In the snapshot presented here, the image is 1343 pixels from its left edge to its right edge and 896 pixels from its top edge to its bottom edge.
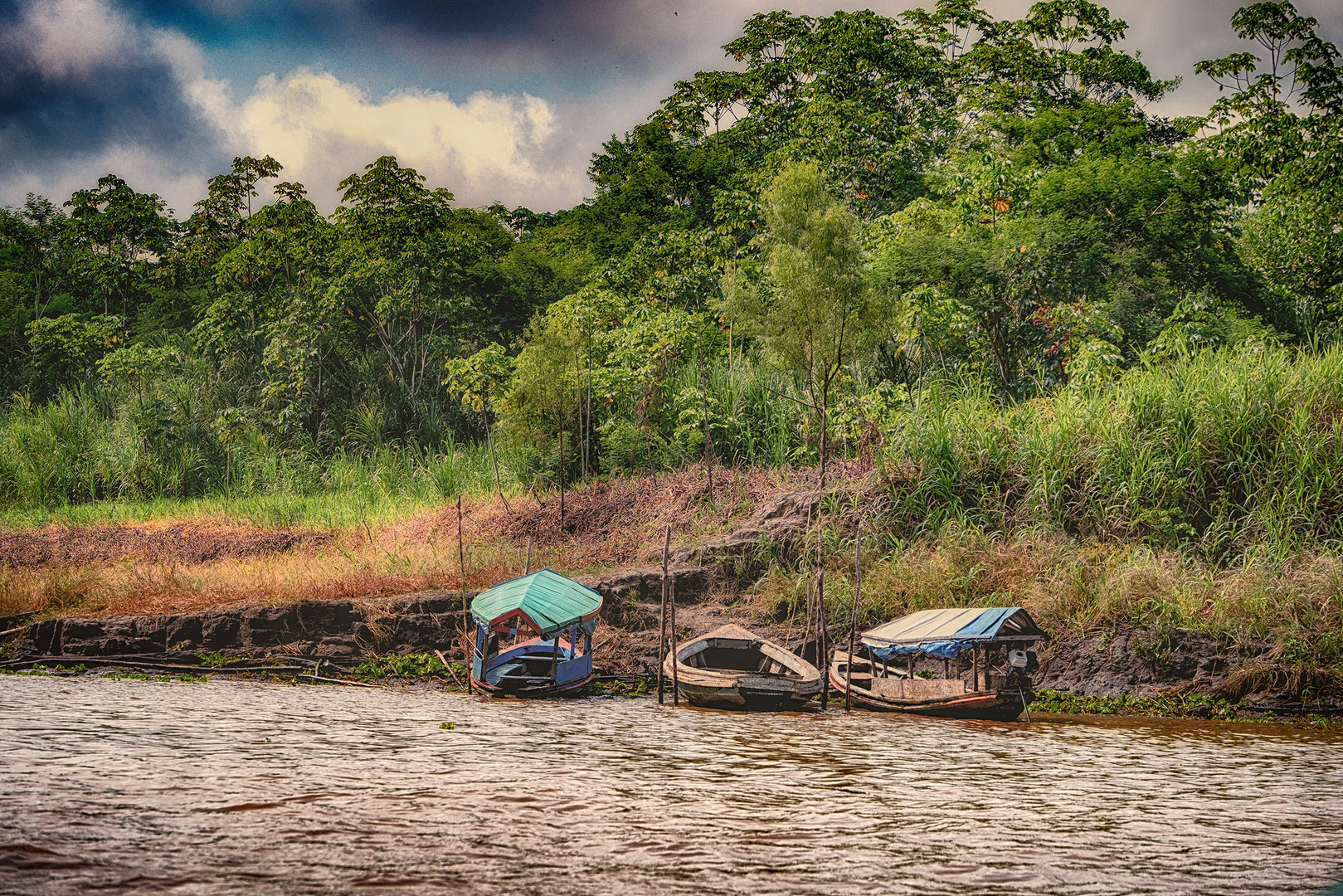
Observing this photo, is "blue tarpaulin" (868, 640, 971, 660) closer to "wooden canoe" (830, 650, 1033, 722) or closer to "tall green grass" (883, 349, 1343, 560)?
"wooden canoe" (830, 650, 1033, 722)

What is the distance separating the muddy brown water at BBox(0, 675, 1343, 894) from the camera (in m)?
4.96

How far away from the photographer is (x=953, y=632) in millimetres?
10539

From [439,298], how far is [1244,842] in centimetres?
2513

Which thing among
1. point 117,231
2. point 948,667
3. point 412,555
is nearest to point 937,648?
point 948,667

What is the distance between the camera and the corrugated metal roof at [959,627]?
411 inches

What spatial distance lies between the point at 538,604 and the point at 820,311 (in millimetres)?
6177

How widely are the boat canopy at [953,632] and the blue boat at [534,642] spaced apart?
11.6 ft

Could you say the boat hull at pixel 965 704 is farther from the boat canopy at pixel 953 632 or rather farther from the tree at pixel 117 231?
the tree at pixel 117 231

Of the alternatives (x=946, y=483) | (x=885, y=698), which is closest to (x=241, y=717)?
(x=885, y=698)

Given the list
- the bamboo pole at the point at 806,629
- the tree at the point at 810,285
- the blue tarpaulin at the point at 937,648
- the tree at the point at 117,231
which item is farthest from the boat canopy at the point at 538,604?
the tree at the point at 117,231

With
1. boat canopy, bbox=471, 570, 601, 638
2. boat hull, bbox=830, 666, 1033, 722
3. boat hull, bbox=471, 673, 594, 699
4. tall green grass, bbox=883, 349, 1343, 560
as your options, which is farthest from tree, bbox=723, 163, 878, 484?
boat hull, bbox=471, 673, 594, 699

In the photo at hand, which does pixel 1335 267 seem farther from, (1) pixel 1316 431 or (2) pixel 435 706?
(2) pixel 435 706

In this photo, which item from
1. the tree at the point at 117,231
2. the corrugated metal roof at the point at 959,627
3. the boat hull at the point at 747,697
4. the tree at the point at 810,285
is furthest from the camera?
the tree at the point at 117,231

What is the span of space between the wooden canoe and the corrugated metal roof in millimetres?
570
